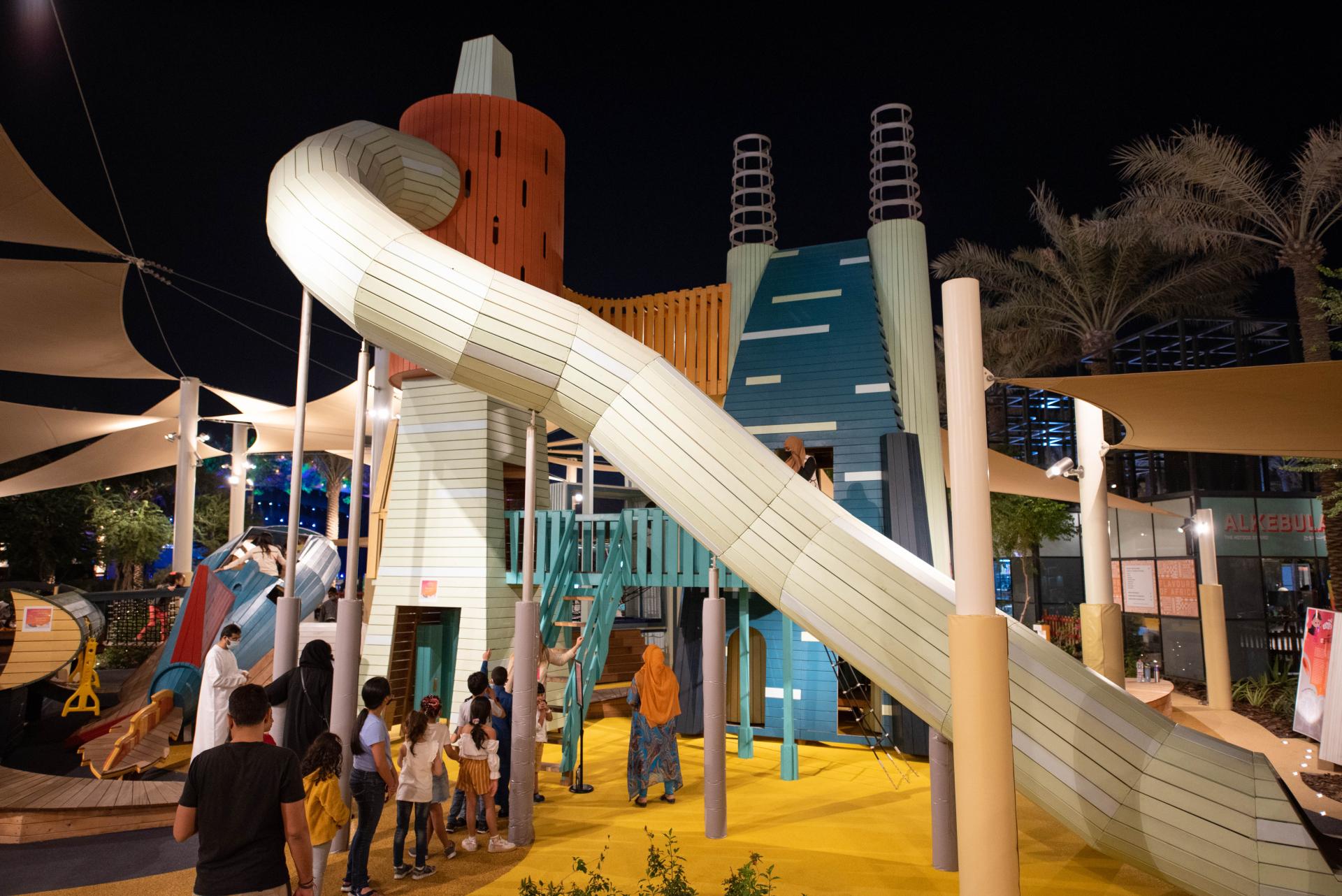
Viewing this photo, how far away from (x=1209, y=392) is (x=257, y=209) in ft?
126

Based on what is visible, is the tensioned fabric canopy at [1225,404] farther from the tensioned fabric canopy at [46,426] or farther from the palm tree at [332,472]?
the palm tree at [332,472]

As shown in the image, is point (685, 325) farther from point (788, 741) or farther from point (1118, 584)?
point (1118, 584)

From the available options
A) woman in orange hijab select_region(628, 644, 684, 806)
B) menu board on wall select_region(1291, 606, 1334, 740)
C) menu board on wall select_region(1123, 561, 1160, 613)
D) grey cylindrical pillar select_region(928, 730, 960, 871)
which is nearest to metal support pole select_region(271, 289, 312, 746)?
woman in orange hijab select_region(628, 644, 684, 806)

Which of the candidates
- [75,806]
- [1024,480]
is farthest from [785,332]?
[75,806]

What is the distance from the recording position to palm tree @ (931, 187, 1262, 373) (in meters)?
20.1

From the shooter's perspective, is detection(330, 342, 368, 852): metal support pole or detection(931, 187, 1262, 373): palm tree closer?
detection(330, 342, 368, 852): metal support pole

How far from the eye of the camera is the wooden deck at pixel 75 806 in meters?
7.64

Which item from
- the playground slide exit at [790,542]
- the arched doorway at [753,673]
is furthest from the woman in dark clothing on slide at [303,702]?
the arched doorway at [753,673]

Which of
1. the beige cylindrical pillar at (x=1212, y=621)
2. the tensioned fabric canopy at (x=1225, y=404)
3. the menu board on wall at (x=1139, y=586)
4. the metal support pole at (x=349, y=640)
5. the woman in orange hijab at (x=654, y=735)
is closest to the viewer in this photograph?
the tensioned fabric canopy at (x=1225, y=404)

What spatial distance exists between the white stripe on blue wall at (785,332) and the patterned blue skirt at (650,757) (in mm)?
7379

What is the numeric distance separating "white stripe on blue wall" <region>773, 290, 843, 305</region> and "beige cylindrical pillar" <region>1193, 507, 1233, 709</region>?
293 inches

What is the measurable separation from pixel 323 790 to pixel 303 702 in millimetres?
1135

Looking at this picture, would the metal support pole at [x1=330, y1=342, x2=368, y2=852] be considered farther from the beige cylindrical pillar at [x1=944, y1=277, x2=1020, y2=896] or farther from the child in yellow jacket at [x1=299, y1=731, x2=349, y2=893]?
the beige cylindrical pillar at [x1=944, y1=277, x2=1020, y2=896]

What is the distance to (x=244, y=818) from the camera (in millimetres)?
3881
